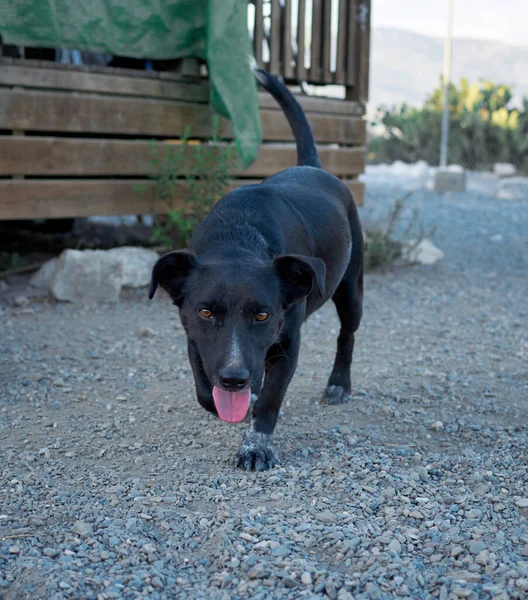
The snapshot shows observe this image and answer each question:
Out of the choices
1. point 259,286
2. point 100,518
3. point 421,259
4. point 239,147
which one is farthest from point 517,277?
point 100,518

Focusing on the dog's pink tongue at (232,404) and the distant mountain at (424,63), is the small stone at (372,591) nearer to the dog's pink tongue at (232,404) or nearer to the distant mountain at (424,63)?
the dog's pink tongue at (232,404)

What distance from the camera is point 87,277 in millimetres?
6461

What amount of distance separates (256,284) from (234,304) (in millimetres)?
126

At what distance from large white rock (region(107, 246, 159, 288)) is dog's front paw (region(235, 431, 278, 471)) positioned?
3.44 m

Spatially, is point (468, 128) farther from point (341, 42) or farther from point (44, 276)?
point (44, 276)

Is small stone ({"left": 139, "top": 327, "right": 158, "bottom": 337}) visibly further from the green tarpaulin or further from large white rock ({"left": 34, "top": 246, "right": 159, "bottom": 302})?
the green tarpaulin

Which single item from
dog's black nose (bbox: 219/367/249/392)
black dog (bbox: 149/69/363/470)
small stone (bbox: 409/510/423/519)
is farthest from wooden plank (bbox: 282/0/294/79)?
small stone (bbox: 409/510/423/519)

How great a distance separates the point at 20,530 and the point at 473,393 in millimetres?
2832

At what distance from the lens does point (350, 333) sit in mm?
4508

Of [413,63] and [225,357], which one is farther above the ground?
[413,63]

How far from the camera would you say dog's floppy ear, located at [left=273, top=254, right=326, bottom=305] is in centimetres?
304

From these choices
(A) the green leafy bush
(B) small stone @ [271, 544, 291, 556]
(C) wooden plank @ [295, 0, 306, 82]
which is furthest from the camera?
(A) the green leafy bush

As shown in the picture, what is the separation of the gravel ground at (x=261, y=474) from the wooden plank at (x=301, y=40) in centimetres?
298

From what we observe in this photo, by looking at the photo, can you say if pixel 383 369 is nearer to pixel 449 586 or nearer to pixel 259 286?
pixel 259 286
